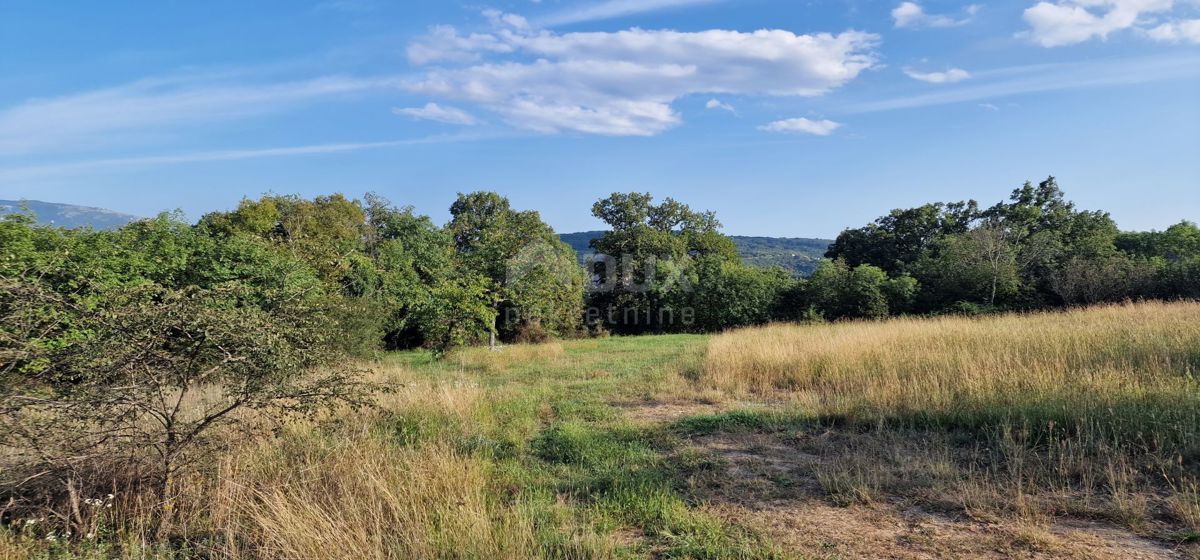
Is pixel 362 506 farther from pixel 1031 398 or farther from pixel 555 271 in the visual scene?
pixel 555 271

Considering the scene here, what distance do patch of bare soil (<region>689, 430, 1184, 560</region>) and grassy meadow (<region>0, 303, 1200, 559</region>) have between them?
0.02 metres

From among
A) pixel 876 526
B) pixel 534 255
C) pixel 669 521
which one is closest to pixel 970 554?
pixel 876 526

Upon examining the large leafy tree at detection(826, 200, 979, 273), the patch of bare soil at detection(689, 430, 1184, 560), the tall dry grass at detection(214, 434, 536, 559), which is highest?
the large leafy tree at detection(826, 200, 979, 273)

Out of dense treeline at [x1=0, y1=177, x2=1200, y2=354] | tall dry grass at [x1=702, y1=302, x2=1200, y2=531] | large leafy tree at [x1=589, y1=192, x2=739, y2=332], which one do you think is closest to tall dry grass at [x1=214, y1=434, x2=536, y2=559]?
tall dry grass at [x1=702, y1=302, x2=1200, y2=531]

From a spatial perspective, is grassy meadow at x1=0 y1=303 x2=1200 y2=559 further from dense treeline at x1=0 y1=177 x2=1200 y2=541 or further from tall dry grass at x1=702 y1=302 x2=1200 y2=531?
dense treeline at x1=0 y1=177 x2=1200 y2=541

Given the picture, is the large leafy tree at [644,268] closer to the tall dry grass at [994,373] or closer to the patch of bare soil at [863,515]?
the tall dry grass at [994,373]

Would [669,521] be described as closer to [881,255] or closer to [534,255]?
[534,255]

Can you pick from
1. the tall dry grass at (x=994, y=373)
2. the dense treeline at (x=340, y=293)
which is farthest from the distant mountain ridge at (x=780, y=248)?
the tall dry grass at (x=994, y=373)

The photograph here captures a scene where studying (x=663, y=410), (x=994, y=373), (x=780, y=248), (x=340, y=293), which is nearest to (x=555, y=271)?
(x=340, y=293)

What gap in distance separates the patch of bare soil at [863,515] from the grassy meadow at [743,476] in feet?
0.06

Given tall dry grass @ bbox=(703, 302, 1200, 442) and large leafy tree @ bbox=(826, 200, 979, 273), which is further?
large leafy tree @ bbox=(826, 200, 979, 273)

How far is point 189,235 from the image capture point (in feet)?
44.4

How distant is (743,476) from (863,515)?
1.05 meters

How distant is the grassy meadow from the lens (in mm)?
3195
